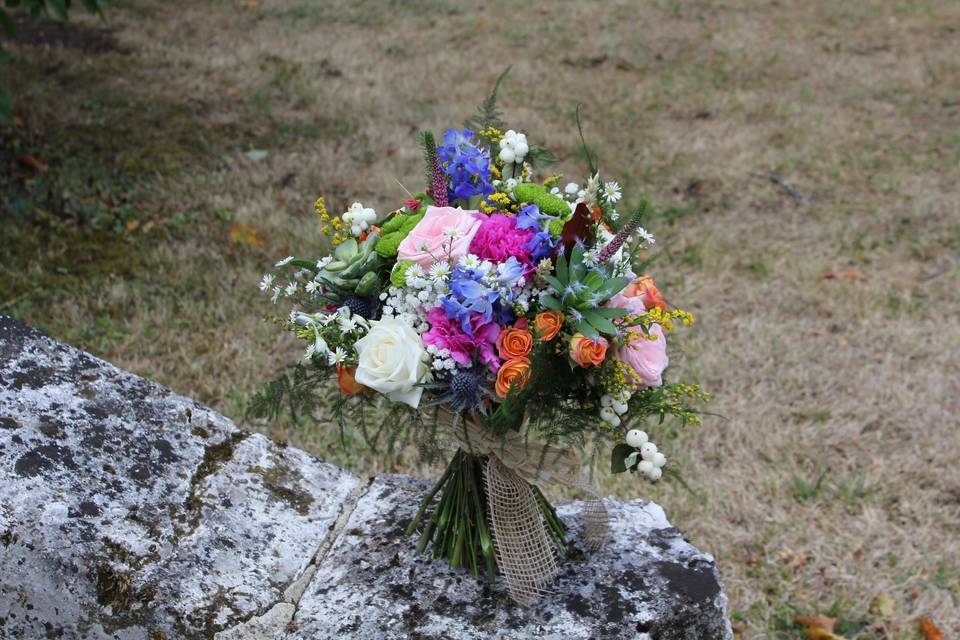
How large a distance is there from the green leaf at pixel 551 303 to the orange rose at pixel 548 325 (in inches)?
0.4

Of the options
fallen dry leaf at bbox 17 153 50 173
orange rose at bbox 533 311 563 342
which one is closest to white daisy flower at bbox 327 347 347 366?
orange rose at bbox 533 311 563 342

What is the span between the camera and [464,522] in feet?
6.15

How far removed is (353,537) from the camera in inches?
80.9

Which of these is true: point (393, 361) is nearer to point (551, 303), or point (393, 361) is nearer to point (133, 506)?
point (551, 303)

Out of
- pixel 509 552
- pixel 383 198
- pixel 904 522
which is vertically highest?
pixel 509 552

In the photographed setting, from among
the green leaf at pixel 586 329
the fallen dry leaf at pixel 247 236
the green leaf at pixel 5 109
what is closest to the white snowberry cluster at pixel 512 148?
the green leaf at pixel 586 329

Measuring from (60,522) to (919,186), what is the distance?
525cm

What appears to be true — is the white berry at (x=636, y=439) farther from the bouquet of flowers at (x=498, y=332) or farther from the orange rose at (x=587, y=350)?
the orange rose at (x=587, y=350)

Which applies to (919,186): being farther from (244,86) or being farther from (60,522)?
(60,522)

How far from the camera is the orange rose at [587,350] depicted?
4.93 ft

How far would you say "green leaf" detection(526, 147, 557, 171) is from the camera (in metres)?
1.86

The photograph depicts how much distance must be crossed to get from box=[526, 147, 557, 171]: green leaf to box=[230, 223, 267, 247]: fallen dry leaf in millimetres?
3014

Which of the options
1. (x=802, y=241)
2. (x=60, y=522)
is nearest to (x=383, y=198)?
(x=802, y=241)

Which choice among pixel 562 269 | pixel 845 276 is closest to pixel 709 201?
pixel 845 276
